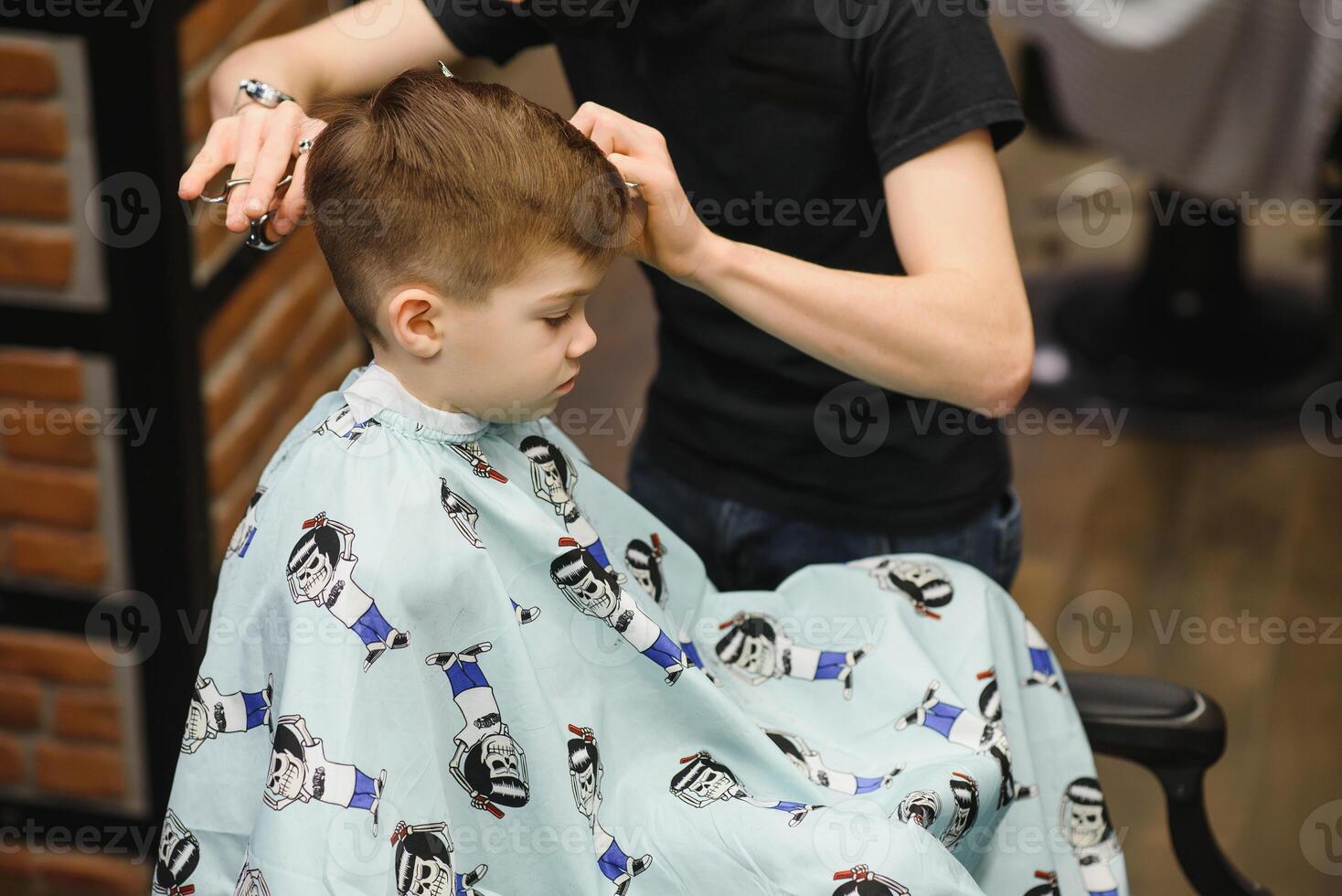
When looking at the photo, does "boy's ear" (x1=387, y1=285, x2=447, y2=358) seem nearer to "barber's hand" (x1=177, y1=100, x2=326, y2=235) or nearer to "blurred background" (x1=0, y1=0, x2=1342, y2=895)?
"barber's hand" (x1=177, y1=100, x2=326, y2=235)

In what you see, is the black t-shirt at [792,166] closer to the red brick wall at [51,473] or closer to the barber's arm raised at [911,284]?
the barber's arm raised at [911,284]

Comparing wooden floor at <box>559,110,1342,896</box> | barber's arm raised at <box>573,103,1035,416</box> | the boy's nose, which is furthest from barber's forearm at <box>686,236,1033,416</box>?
wooden floor at <box>559,110,1342,896</box>

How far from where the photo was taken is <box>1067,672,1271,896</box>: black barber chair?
4.60 feet

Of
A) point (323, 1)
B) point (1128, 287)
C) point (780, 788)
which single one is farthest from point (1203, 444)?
point (780, 788)

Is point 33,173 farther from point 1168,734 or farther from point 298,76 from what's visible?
point 1168,734

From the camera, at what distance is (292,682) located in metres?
1.06

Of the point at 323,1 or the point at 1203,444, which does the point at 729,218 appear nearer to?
the point at 323,1

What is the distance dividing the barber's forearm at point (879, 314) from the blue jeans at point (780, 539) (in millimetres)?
296

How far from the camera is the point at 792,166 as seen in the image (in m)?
1.31

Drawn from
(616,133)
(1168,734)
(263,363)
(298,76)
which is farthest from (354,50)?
(1168,734)

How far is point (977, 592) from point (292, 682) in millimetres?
637

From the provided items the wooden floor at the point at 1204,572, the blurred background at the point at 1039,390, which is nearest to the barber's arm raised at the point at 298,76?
the blurred background at the point at 1039,390

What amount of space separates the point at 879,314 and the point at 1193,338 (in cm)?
278

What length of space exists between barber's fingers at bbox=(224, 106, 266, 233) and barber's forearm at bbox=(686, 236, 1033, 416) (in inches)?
14.0
